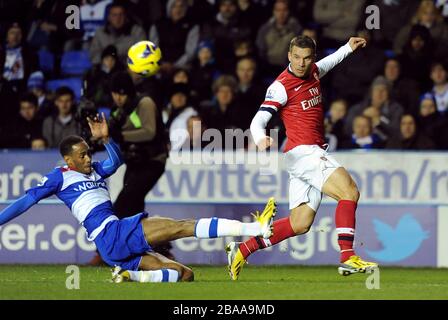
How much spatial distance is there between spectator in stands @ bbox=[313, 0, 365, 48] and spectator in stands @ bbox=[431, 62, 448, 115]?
1638 mm

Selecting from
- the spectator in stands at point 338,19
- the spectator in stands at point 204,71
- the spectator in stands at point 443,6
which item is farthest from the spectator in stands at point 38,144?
the spectator in stands at point 443,6

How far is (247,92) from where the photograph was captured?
1728 cm

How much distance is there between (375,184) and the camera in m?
15.0

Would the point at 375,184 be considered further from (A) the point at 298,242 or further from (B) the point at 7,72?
(B) the point at 7,72

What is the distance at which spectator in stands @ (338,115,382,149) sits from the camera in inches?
640

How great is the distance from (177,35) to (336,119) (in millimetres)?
3279

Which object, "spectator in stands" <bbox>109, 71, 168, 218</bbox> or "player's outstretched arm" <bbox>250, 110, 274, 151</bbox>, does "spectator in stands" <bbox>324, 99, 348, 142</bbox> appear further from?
"player's outstretched arm" <bbox>250, 110, 274, 151</bbox>

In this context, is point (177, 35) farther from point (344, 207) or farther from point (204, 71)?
point (344, 207)

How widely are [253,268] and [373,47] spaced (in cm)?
510

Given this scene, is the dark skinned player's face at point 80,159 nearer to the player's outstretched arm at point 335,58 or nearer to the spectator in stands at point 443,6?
the player's outstretched arm at point 335,58

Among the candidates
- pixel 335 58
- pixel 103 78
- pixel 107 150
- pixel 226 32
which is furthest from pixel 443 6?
pixel 107 150

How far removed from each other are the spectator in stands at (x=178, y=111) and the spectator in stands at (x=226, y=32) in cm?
147

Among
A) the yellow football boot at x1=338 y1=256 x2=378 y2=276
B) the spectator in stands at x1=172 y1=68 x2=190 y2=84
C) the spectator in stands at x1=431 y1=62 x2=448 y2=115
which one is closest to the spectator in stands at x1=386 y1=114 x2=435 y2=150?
the spectator in stands at x1=431 y1=62 x2=448 y2=115

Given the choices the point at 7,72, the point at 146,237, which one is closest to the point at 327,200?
the point at 146,237
